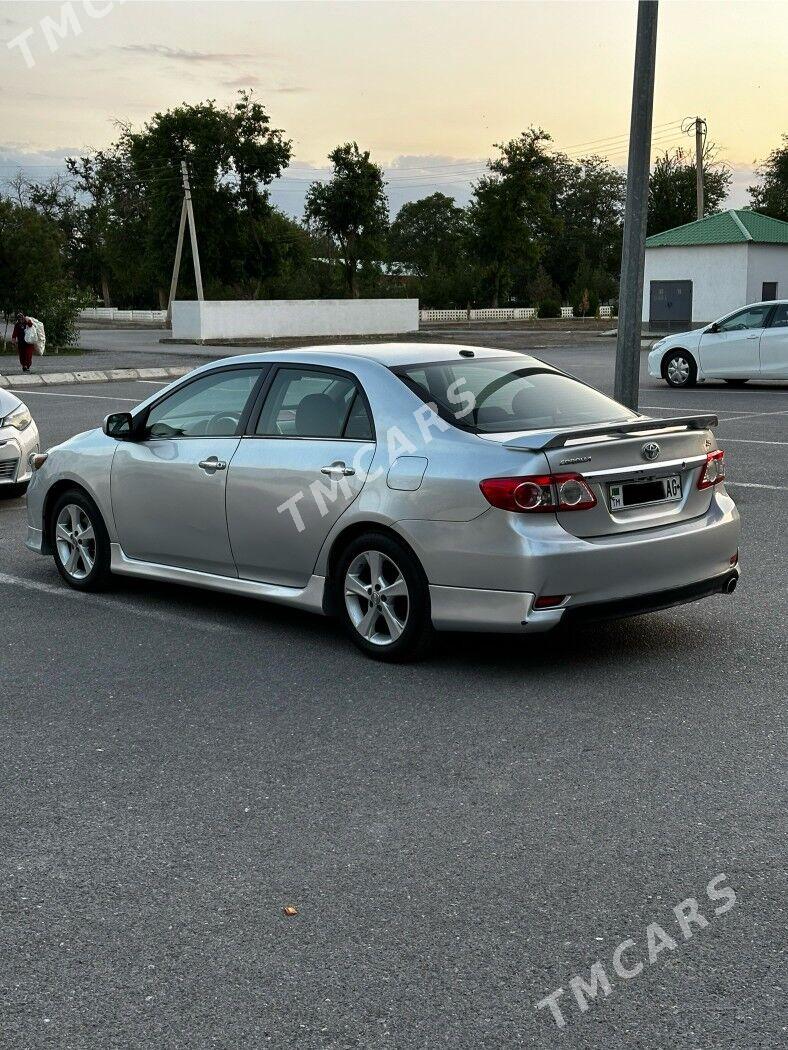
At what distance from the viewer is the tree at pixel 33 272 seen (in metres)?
41.7

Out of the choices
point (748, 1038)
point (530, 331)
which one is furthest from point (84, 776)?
point (530, 331)

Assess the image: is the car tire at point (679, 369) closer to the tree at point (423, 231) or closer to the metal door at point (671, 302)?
the metal door at point (671, 302)

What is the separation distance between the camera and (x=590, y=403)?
271 inches

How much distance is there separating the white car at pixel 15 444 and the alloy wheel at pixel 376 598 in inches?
255

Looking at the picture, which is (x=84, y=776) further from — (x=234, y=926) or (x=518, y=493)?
(x=518, y=493)

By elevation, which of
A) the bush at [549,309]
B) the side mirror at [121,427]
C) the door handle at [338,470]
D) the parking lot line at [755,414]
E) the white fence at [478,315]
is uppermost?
the bush at [549,309]

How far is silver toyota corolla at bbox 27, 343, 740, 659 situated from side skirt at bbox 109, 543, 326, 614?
0.5 inches

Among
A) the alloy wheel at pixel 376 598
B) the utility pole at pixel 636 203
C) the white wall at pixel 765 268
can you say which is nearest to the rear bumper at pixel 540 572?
the alloy wheel at pixel 376 598

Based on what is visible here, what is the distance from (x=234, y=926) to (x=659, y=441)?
135 inches

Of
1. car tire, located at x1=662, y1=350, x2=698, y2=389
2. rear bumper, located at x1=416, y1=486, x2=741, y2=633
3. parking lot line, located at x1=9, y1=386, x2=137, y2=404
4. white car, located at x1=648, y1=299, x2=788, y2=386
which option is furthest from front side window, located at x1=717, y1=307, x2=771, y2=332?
rear bumper, located at x1=416, y1=486, x2=741, y2=633

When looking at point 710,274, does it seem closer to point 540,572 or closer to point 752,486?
point 752,486

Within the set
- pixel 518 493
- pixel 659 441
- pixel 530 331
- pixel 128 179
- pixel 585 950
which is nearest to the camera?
pixel 585 950

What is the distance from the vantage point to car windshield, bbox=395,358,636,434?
6.40 m

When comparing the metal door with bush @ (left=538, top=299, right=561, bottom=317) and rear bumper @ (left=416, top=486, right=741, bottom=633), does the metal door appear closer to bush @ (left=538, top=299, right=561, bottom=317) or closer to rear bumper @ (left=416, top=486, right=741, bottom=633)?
bush @ (left=538, top=299, right=561, bottom=317)
